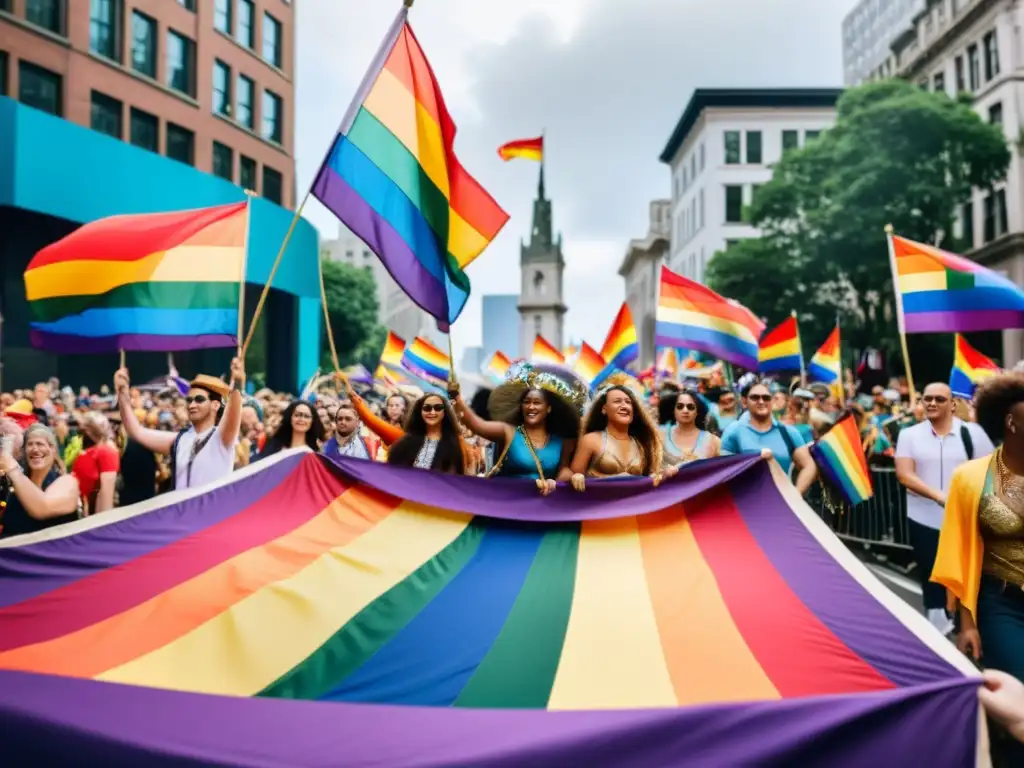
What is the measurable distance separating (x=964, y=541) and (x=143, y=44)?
3278 cm

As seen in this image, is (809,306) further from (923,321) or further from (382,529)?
(382,529)

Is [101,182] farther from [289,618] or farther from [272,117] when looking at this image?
[289,618]

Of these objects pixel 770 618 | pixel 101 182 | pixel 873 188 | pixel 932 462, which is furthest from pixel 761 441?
pixel 873 188

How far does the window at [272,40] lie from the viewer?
131ft

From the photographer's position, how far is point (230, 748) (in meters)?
2.76

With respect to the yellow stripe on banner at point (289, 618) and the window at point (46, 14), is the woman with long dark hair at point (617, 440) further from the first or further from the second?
the window at point (46, 14)

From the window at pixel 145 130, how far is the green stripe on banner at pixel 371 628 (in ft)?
98.5

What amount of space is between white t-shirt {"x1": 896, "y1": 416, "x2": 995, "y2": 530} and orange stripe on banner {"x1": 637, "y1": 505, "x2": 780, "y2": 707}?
2617 mm

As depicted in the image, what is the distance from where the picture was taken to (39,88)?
27.2m

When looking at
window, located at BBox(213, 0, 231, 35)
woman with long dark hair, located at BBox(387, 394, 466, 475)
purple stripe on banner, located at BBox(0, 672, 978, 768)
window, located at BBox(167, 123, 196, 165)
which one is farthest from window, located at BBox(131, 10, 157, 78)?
purple stripe on banner, located at BBox(0, 672, 978, 768)

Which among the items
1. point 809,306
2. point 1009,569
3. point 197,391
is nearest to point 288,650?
point 1009,569

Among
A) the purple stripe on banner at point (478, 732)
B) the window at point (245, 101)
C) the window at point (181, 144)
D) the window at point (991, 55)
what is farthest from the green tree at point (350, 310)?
the purple stripe on banner at point (478, 732)

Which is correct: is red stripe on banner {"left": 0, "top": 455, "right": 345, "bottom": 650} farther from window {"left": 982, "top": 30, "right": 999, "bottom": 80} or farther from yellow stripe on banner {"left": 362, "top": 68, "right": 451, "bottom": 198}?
window {"left": 982, "top": 30, "right": 999, "bottom": 80}

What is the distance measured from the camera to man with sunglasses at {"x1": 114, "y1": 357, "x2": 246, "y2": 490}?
647 cm
